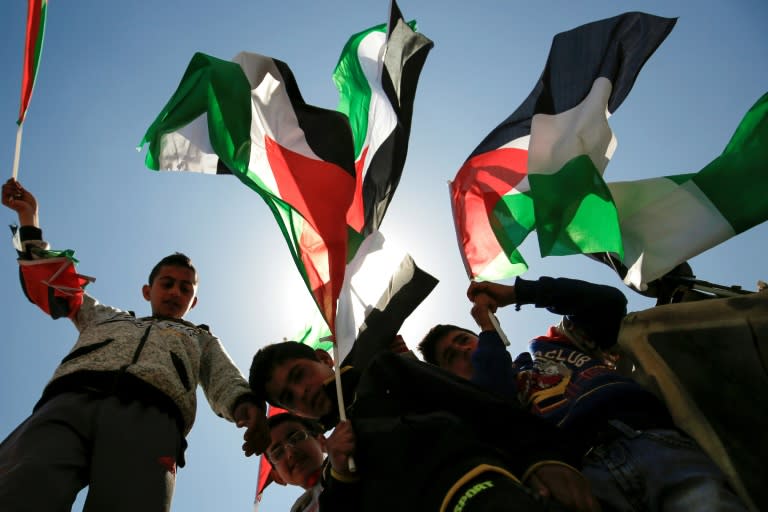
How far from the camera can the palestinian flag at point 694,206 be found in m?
3.37

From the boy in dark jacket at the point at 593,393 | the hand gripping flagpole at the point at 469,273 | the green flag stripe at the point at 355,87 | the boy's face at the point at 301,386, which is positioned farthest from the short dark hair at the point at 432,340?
the green flag stripe at the point at 355,87

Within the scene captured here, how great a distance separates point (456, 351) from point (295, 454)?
1242 mm

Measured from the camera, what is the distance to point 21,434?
2809 mm

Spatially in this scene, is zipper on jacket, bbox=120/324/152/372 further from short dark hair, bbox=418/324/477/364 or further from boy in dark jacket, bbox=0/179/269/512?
short dark hair, bbox=418/324/477/364

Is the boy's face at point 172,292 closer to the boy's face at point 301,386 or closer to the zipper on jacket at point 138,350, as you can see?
the zipper on jacket at point 138,350

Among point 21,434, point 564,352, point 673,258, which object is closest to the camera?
point 21,434

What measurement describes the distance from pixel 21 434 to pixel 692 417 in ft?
8.68

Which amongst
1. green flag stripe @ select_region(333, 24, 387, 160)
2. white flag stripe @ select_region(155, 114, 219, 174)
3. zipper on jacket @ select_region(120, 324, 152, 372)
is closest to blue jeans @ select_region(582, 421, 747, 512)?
zipper on jacket @ select_region(120, 324, 152, 372)

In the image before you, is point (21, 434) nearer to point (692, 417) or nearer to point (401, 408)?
point (401, 408)

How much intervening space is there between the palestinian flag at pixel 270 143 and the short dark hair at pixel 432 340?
0.80 meters

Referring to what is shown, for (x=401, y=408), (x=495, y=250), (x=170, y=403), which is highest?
(x=495, y=250)

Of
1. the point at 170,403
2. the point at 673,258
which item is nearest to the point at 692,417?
the point at 673,258

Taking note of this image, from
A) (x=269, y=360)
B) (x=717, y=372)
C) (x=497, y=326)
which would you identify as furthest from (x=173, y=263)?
(x=717, y=372)

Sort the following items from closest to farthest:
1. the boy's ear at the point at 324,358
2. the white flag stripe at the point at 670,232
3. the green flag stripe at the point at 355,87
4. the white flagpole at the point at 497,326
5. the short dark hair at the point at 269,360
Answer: the white flagpole at the point at 497,326 → the white flag stripe at the point at 670,232 → the short dark hair at the point at 269,360 → the boy's ear at the point at 324,358 → the green flag stripe at the point at 355,87
